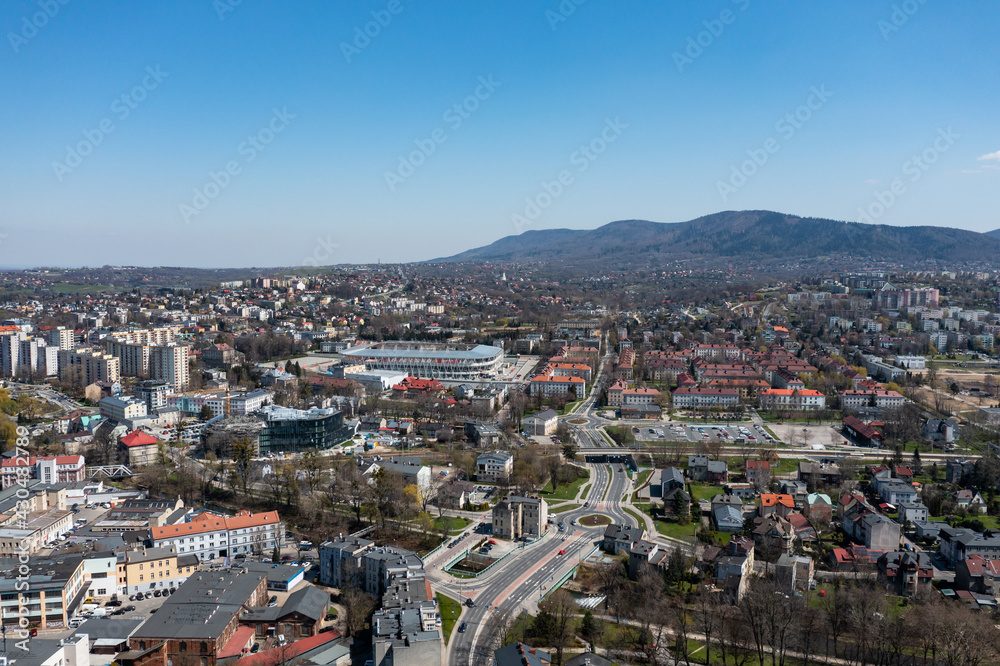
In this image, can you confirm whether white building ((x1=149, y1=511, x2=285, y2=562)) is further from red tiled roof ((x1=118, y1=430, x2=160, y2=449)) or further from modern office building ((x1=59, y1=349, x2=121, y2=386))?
modern office building ((x1=59, y1=349, x2=121, y2=386))

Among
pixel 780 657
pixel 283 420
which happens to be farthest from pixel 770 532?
pixel 283 420

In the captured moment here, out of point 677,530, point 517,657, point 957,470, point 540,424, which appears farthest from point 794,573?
point 540,424

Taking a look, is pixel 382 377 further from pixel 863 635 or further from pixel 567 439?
pixel 863 635

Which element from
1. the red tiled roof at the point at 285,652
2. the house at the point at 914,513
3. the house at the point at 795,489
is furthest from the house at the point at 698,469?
the red tiled roof at the point at 285,652

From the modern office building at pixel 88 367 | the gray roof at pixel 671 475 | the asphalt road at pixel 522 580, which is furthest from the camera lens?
the modern office building at pixel 88 367

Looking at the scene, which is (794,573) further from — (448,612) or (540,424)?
(540,424)

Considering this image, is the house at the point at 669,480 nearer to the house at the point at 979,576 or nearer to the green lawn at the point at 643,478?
the green lawn at the point at 643,478

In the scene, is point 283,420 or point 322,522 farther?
point 283,420

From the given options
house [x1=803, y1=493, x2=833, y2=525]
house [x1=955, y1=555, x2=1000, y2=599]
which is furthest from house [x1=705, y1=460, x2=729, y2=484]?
house [x1=955, y1=555, x2=1000, y2=599]
